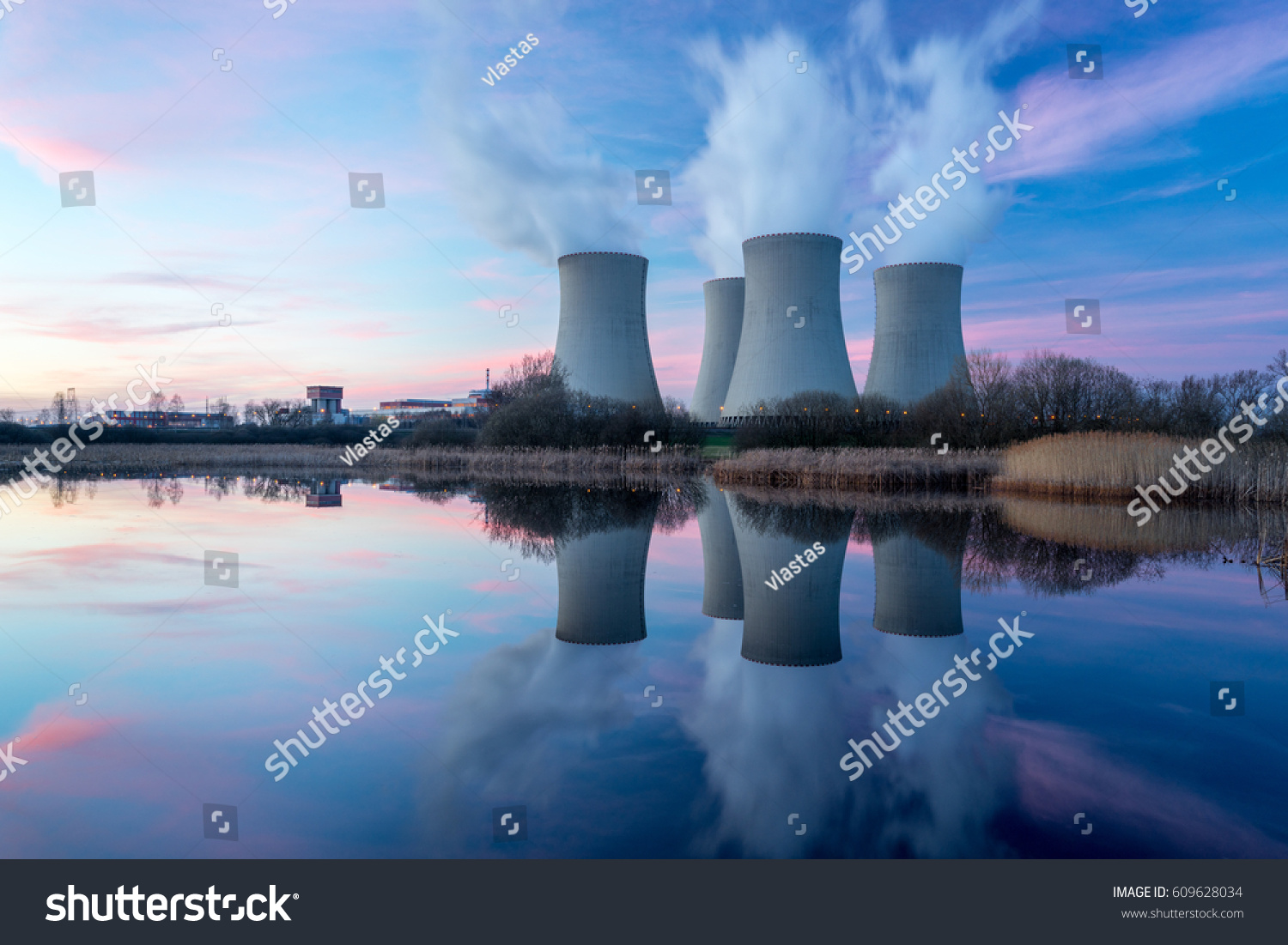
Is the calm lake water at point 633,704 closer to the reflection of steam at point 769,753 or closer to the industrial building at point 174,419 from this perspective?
the reflection of steam at point 769,753

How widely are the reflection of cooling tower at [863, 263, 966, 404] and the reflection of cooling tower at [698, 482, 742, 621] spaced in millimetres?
10680

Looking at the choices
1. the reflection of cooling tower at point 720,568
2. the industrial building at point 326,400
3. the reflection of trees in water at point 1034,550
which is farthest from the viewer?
the industrial building at point 326,400

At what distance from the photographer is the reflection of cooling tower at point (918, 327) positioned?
1908 cm

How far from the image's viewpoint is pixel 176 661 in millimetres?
3818

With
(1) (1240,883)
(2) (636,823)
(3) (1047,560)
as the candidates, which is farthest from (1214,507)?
(2) (636,823)

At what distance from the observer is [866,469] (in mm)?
14898

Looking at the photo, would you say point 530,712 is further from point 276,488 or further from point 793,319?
point 793,319

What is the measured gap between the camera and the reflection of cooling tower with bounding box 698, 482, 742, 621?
5.30m

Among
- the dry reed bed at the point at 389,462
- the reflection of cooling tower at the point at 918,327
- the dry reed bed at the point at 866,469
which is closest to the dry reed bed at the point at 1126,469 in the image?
the dry reed bed at the point at 866,469

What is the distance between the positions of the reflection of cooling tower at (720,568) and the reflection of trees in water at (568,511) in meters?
0.47

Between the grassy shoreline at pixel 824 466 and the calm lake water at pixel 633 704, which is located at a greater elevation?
the grassy shoreline at pixel 824 466

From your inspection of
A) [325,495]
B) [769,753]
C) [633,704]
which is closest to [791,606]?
[633,704]

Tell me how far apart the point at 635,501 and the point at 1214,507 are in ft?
28.1

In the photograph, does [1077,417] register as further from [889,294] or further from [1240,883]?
[1240,883]
